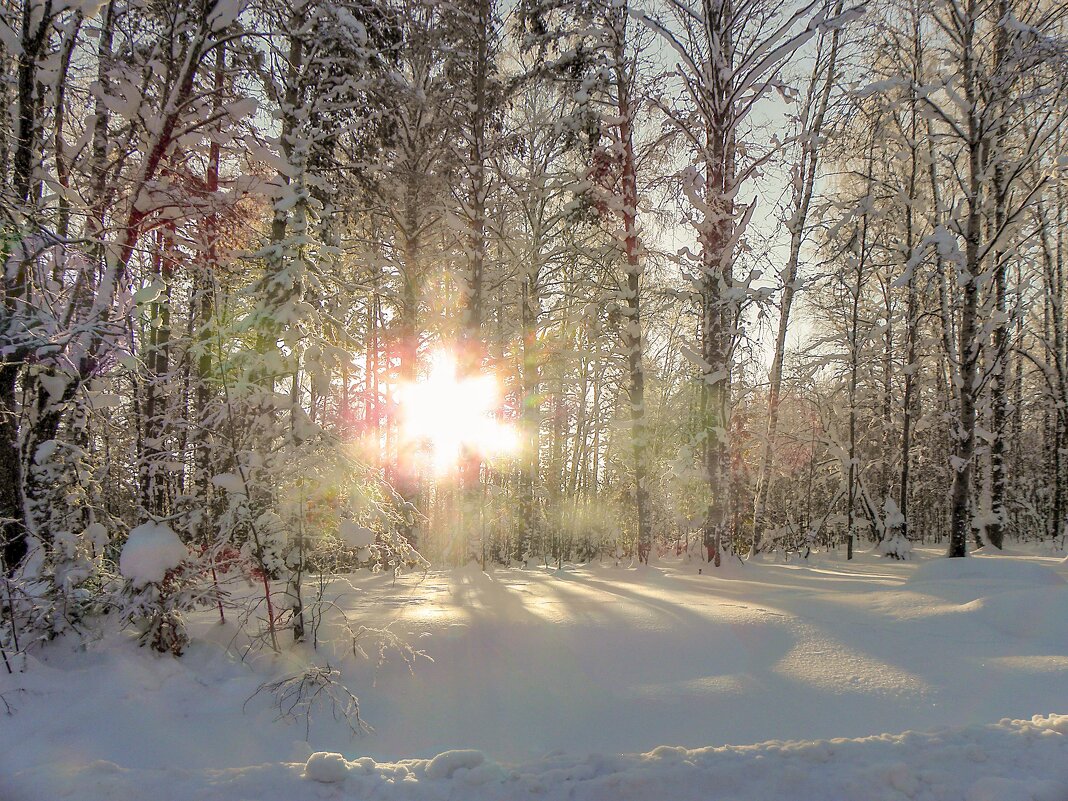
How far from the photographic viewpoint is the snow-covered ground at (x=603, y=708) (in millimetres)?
2617

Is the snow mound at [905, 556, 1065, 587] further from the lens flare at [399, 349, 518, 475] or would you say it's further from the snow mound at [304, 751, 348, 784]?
the lens flare at [399, 349, 518, 475]

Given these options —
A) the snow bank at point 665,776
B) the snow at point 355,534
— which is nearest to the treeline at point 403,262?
the snow at point 355,534

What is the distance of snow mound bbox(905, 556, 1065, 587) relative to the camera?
549cm

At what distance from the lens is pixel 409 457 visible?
10.3 m

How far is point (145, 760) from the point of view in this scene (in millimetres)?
2969

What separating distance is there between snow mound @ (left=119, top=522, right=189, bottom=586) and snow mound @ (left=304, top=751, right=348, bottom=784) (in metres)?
2.13

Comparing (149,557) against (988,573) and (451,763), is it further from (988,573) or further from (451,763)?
(988,573)

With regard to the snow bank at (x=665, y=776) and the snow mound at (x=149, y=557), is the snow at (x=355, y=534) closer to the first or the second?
the snow mound at (x=149, y=557)

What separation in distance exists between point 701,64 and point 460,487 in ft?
24.3

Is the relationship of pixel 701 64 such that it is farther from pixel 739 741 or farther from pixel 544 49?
pixel 739 741

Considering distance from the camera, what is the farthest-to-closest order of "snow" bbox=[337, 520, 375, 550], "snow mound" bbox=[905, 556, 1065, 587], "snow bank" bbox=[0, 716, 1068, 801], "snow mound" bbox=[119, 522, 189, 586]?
"snow mound" bbox=[905, 556, 1065, 587]
"snow" bbox=[337, 520, 375, 550]
"snow mound" bbox=[119, 522, 189, 586]
"snow bank" bbox=[0, 716, 1068, 801]

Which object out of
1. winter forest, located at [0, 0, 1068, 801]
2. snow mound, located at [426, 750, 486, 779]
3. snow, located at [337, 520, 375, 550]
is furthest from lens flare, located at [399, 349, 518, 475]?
snow mound, located at [426, 750, 486, 779]

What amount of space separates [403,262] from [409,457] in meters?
3.76

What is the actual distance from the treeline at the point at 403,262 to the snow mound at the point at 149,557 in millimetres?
35
